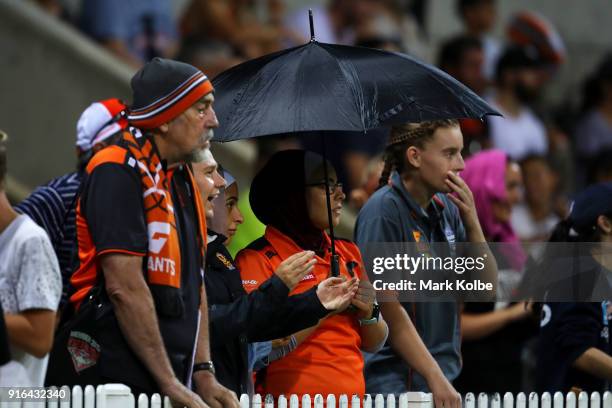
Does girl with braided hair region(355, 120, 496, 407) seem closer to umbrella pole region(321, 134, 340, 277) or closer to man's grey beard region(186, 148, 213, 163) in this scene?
umbrella pole region(321, 134, 340, 277)

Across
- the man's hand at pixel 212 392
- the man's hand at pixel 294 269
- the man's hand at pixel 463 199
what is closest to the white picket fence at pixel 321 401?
the man's hand at pixel 212 392

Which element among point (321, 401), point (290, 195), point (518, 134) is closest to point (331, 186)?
point (290, 195)

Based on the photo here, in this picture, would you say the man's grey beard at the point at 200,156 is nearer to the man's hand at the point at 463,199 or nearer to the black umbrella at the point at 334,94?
the black umbrella at the point at 334,94

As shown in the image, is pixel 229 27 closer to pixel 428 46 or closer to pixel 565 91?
pixel 428 46

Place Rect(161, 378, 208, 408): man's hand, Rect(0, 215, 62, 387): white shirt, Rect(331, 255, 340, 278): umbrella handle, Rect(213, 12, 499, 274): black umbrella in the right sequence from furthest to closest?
Rect(213, 12, 499, 274): black umbrella, Rect(331, 255, 340, 278): umbrella handle, Rect(0, 215, 62, 387): white shirt, Rect(161, 378, 208, 408): man's hand

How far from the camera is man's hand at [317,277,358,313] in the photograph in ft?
20.0

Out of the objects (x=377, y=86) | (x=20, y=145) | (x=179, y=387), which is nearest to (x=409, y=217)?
(x=377, y=86)

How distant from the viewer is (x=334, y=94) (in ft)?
21.4

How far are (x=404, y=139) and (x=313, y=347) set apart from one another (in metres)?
1.23

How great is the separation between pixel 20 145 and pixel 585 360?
5.42 metres

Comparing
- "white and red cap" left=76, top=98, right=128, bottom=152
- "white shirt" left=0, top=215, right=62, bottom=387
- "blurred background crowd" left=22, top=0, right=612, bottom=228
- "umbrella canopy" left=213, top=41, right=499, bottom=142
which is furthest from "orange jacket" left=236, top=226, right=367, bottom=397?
"blurred background crowd" left=22, top=0, right=612, bottom=228

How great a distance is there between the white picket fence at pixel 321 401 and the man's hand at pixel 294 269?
0.45 m

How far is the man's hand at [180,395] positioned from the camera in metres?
5.39

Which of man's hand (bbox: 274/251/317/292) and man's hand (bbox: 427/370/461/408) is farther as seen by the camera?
man's hand (bbox: 427/370/461/408)
